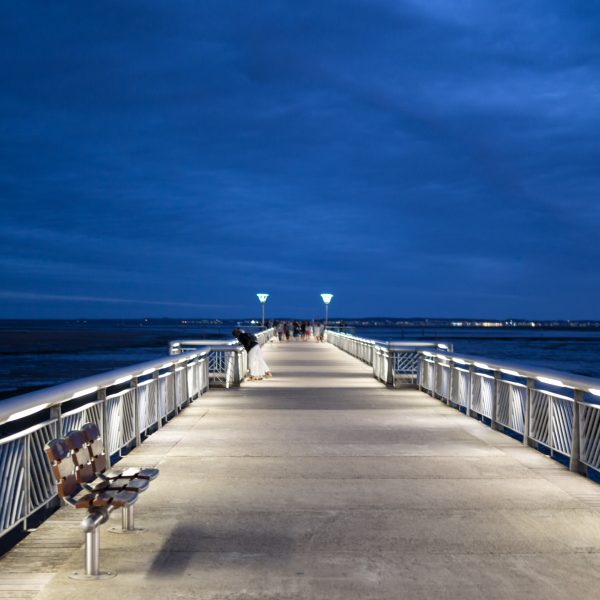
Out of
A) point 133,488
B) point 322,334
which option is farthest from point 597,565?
point 322,334

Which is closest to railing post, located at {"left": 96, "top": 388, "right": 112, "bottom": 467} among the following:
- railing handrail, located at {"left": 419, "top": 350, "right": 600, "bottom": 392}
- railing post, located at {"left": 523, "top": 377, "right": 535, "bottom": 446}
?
railing handrail, located at {"left": 419, "top": 350, "right": 600, "bottom": 392}

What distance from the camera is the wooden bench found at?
5414 mm

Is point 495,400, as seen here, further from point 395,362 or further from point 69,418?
point 395,362

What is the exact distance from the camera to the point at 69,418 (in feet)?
26.4

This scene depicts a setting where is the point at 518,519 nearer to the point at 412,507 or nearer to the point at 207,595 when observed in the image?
the point at 412,507

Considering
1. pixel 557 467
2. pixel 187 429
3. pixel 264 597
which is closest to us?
pixel 264 597

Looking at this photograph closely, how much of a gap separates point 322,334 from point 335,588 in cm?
5906

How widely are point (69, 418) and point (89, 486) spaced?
7.27 feet

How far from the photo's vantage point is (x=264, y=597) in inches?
196

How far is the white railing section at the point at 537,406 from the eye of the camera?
9.02m

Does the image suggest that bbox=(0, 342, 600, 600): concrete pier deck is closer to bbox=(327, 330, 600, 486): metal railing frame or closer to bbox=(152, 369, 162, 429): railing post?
bbox=(327, 330, 600, 486): metal railing frame

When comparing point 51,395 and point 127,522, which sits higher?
point 51,395

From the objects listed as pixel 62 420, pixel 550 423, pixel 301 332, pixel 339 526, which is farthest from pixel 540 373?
pixel 301 332

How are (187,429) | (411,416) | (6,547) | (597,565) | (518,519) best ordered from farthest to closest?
1. (411,416)
2. (187,429)
3. (6,547)
4. (518,519)
5. (597,565)
